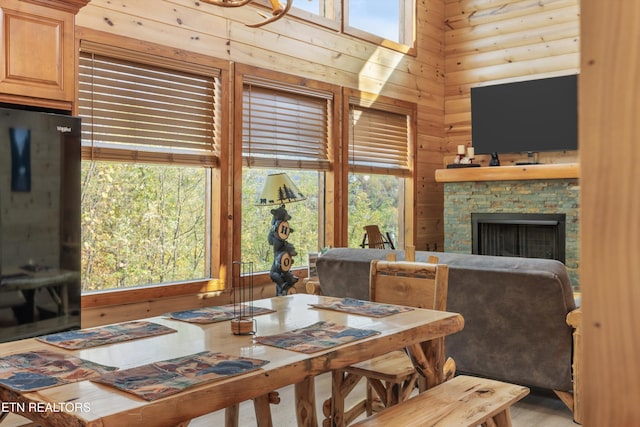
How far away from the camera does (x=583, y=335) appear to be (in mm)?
644

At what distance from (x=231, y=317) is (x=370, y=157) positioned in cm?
398

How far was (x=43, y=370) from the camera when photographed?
1.67 m

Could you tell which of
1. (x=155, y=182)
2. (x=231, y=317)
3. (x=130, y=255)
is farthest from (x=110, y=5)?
(x=231, y=317)

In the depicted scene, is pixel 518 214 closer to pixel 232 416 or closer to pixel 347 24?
pixel 347 24

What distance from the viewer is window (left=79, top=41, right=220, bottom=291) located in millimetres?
3959

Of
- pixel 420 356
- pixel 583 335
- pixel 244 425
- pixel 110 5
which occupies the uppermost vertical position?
pixel 110 5

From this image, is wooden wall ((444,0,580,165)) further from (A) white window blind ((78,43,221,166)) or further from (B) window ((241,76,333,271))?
(A) white window blind ((78,43,221,166))

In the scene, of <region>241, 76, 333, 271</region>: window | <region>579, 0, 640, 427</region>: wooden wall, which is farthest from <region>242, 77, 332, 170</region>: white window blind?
<region>579, 0, 640, 427</region>: wooden wall

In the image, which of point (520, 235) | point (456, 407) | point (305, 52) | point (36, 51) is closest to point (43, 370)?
point (456, 407)

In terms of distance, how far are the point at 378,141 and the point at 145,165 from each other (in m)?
2.76

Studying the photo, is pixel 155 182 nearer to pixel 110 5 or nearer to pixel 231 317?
pixel 110 5

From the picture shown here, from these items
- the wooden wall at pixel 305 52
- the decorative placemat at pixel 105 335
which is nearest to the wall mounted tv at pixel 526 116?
the wooden wall at pixel 305 52

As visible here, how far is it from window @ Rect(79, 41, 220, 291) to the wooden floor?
1.30 meters

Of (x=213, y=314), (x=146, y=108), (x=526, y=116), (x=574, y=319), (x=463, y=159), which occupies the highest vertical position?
(x=526, y=116)
